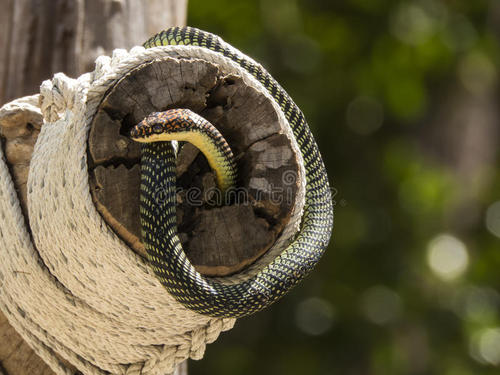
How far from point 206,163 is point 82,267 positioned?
17.4 inches

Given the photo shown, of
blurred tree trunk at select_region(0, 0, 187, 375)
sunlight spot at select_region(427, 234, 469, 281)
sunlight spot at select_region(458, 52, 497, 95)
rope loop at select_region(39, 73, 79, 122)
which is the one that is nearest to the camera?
rope loop at select_region(39, 73, 79, 122)

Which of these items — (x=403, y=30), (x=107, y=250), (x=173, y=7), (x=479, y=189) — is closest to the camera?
(x=107, y=250)

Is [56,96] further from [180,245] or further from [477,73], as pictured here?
[477,73]

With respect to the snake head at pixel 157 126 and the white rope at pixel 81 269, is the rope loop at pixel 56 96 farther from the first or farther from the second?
the snake head at pixel 157 126

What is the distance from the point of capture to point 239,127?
1.62 metres

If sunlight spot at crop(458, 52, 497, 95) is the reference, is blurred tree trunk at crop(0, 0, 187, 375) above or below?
above

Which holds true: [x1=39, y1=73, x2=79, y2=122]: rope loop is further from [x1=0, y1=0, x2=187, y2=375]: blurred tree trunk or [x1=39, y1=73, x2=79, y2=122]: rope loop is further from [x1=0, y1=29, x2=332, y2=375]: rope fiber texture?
[x1=0, y1=0, x2=187, y2=375]: blurred tree trunk

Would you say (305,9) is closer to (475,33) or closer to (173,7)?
(475,33)

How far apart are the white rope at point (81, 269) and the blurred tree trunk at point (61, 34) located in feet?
2.20

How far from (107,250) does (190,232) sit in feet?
0.75

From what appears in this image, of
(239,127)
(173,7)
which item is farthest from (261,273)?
(173,7)

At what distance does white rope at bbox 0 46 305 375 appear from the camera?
1515 millimetres

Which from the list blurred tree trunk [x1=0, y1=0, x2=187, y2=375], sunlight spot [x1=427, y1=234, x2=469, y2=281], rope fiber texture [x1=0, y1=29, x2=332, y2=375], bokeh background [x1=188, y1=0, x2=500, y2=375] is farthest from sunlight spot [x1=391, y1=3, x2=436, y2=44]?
rope fiber texture [x1=0, y1=29, x2=332, y2=375]

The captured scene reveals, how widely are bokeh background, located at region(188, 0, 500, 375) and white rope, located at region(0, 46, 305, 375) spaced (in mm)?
2940
